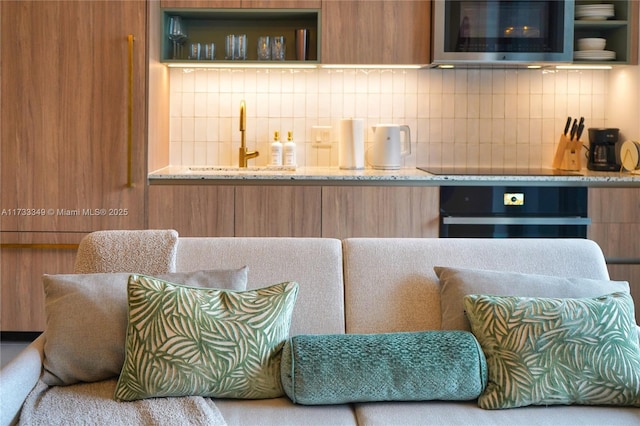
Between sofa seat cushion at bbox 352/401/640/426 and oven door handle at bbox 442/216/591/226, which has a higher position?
oven door handle at bbox 442/216/591/226

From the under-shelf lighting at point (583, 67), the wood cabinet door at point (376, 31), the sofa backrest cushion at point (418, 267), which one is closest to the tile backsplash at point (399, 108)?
the under-shelf lighting at point (583, 67)

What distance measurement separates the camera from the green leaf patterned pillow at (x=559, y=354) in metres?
2.21

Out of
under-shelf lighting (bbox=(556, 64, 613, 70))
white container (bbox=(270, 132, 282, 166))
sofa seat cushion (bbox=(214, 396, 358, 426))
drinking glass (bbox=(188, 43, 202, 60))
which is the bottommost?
sofa seat cushion (bbox=(214, 396, 358, 426))

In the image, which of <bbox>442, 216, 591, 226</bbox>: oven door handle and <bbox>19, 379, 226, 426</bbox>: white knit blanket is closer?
<bbox>19, 379, 226, 426</bbox>: white knit blanket

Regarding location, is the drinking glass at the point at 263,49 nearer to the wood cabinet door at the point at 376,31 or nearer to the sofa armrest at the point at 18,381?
the wood cabinet door at the point at 376,31

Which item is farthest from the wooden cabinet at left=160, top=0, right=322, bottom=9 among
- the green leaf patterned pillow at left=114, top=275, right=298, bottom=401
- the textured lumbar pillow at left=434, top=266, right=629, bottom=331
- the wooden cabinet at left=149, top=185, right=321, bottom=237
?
the green leaf patterned pillow at left=114, top=275, right=298, bottom=401

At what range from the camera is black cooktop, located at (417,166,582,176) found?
4.26 m

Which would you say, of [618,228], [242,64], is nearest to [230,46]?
[242,64]

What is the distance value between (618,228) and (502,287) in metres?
2.02

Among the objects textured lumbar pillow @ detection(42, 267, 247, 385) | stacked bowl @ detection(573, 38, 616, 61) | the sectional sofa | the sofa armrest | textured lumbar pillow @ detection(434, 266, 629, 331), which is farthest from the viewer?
stacked bowl @ detection(573, 38, 616, 61)

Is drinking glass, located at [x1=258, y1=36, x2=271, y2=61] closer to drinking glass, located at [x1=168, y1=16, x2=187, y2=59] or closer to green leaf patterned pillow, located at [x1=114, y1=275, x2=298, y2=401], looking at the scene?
drinking glass, located at [x1=168, y1=16, x2=187, y2=59]

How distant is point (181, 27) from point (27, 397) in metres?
2.75

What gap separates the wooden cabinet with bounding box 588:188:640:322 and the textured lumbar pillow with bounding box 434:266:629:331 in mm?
1785

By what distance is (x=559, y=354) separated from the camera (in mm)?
2230
